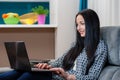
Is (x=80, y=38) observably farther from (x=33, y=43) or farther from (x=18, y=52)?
(x=33, y=43)

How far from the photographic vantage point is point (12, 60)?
2.11m

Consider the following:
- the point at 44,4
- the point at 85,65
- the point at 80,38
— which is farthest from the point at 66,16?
the point at 85,65

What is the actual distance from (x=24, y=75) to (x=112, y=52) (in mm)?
666

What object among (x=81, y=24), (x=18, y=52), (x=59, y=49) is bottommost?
(x=59, y=49)

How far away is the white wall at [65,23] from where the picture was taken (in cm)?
300

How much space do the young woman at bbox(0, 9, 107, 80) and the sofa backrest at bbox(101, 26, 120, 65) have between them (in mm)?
39

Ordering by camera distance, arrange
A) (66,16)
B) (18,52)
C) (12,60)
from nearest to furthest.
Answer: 1. (18,52)
2. (12,60)
3. (66,16)

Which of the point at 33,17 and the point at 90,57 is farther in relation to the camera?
the point at 33,17

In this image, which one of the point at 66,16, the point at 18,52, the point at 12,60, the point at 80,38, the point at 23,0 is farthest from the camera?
the point at 23,0

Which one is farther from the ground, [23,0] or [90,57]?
[23,0]

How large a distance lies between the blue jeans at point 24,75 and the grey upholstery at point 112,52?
16.0 inches

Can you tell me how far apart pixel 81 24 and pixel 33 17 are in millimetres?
1061

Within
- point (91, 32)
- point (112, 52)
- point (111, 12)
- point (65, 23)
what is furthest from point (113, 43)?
point (65, 23)

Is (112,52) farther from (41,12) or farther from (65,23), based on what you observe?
(41,12)
